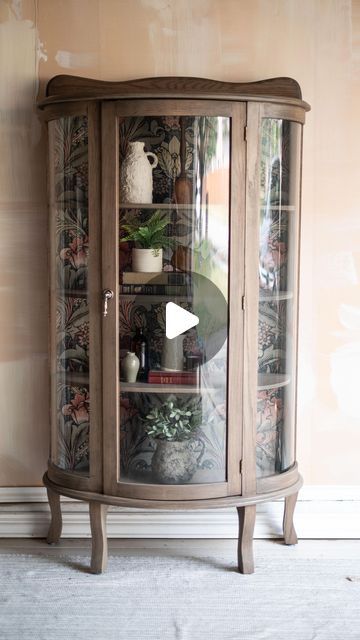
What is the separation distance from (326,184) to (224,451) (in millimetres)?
1119

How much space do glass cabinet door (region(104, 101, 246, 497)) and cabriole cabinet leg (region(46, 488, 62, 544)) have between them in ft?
1.27

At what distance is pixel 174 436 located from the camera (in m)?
3.04

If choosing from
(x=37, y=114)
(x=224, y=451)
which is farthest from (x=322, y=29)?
(x=224, y=451)

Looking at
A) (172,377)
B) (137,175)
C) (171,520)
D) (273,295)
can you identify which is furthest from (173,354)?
(171,520)

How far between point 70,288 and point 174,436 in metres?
0.65

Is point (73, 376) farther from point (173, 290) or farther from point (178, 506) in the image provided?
point (178, 506)

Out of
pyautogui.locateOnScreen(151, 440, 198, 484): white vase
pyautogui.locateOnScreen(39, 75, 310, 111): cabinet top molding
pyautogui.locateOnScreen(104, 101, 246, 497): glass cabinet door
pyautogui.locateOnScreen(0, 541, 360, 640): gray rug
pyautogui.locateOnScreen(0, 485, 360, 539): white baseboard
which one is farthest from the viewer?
pyautogui.locateOnScreen(0, 485, 360, 539): white baseboard

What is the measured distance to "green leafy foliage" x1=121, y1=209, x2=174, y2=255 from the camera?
2951mm

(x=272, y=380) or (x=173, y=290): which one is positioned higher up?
(x=173, y=290)

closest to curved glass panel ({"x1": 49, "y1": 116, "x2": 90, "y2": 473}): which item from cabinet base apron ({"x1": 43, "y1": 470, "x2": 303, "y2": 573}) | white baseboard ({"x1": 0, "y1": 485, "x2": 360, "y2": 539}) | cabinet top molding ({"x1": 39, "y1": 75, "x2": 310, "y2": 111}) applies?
cabinet base apron ({"x1": 43, "y1": 470, "x2": 303, "y2": 573})

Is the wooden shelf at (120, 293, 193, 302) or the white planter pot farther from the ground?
the white planter pot

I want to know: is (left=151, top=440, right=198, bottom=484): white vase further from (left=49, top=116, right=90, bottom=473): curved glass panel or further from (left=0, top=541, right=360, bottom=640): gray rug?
(left=0, top=541, right=360, bottom=640): gray rug

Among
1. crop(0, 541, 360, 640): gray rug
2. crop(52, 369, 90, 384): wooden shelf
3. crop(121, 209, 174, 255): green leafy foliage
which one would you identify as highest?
crop(121, 209, 174, 255): green leafy foliage

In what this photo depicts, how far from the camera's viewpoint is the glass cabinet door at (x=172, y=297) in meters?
2.91
